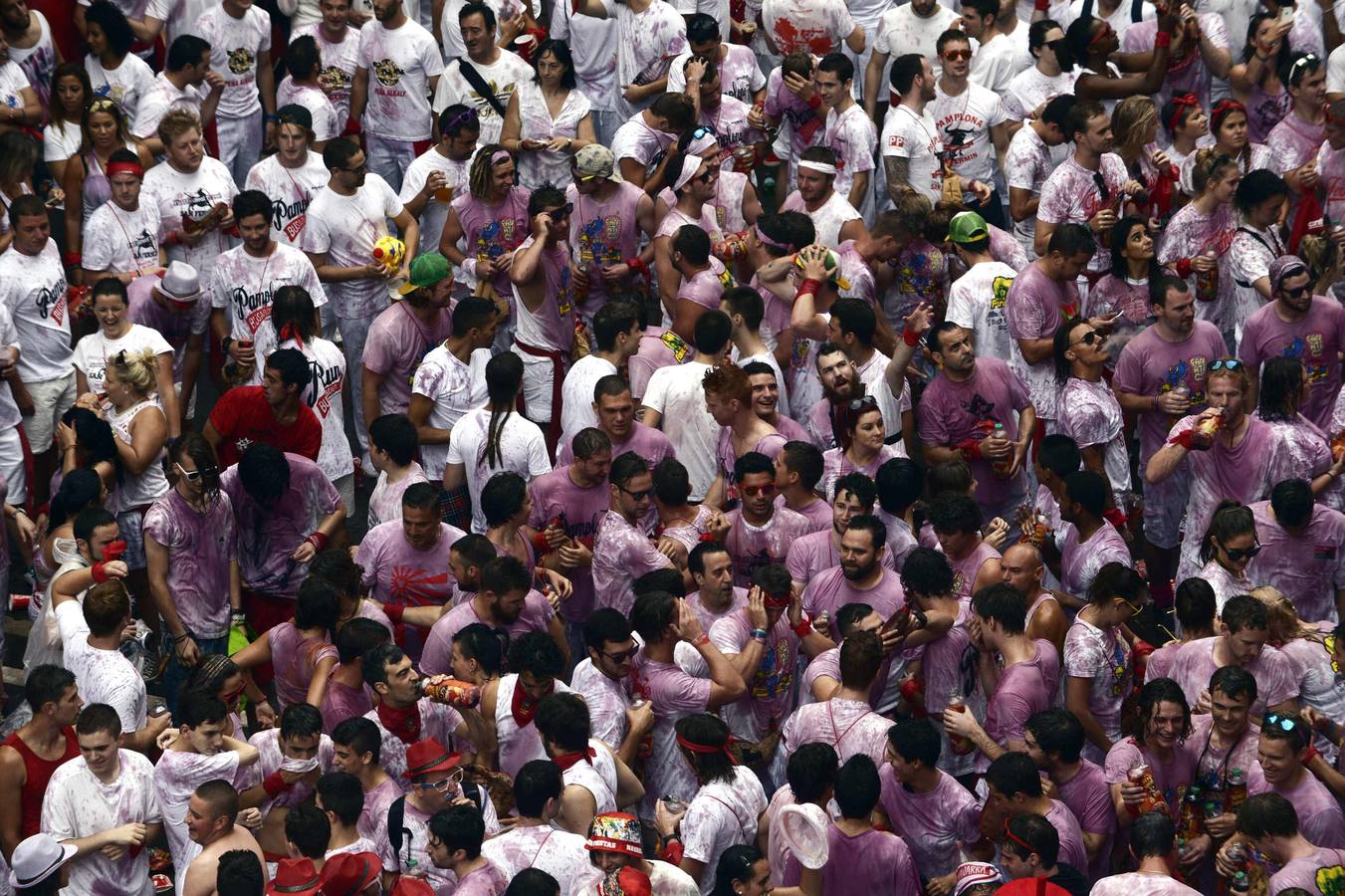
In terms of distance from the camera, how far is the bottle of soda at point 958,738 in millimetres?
9539

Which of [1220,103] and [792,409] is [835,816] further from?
[1220,103]

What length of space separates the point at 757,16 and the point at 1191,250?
4425 mm

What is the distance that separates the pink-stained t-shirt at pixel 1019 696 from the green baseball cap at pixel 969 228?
3640 millimetres

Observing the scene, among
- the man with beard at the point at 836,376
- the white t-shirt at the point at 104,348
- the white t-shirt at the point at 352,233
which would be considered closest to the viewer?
the man with beard at the point at 836,376

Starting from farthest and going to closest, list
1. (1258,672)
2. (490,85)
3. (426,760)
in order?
1. (490,85)
2. (1258,672)
3. (426,760)

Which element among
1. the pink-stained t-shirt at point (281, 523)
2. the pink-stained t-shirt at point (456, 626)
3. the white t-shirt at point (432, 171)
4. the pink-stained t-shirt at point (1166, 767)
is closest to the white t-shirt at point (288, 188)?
the white t-shirt at point (432, 171)

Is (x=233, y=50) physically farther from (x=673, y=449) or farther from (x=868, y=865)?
(x=868, y=865)

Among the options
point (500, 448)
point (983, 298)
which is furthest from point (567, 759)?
point (983, 298)

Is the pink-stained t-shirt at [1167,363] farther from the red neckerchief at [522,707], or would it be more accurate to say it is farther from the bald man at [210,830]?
the bald man at [210,830]

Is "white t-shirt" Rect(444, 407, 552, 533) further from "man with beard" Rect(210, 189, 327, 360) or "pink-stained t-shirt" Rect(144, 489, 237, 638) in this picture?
"man with beard" Rect(210, 189, 327, 360)

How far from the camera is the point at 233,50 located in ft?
49.4

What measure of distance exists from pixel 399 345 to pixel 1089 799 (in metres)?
5.17

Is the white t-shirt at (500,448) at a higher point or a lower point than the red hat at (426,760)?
lower

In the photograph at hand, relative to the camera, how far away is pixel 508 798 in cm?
898
